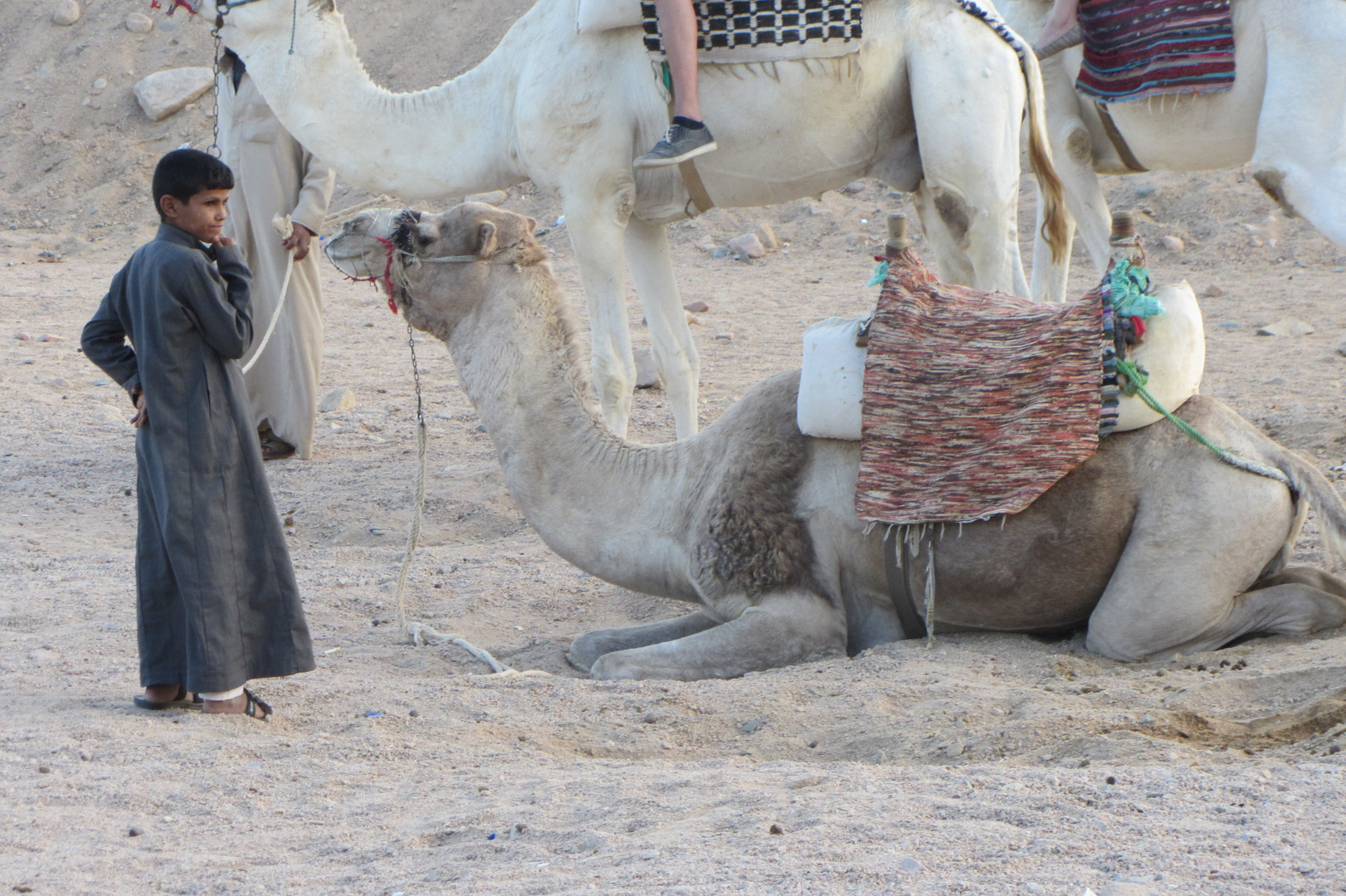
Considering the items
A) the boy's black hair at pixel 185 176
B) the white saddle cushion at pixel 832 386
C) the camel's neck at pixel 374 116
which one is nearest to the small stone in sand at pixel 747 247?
the camel's neck at pixel 374 116

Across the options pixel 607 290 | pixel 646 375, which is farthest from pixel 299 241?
pixel 646 375

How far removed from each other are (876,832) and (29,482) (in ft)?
19.8

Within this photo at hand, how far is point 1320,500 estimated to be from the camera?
438cm

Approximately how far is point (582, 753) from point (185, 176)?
1.94 meters

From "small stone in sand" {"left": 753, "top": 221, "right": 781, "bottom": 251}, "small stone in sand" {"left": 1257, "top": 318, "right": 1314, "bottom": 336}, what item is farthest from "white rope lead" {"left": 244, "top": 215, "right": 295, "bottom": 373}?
"small stone in sand" {"left": 753, "top": 221, "right": 781, "bottom": 251}

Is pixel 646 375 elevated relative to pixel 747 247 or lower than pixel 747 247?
lower

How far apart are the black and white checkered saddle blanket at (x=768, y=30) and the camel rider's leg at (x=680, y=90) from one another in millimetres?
98

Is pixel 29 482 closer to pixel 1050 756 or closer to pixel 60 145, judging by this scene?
pixel 1050 756

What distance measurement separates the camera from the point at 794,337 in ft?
34.4

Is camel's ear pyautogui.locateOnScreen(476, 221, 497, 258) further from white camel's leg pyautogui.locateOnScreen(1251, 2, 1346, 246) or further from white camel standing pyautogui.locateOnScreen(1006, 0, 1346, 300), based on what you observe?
white camel's leg pyautogui.locateOnScreen(1251, 2, 1346, 246)

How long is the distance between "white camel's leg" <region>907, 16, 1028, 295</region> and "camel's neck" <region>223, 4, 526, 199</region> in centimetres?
187

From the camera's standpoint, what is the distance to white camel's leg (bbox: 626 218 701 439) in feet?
22.0

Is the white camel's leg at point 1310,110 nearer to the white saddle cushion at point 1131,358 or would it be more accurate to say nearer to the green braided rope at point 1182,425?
the white saddle cushion at point 1131,358

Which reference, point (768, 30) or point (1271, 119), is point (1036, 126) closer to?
point (1271, 119)
